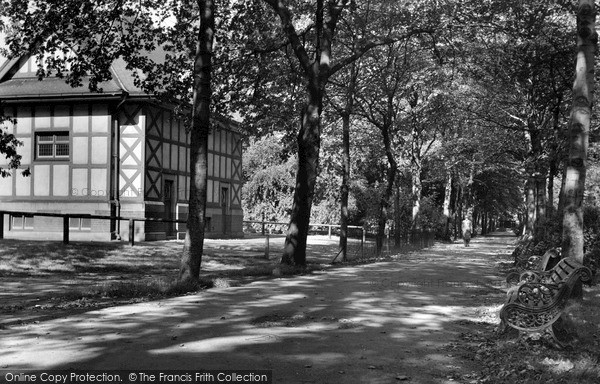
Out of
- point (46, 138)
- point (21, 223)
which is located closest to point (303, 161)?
point (46, 138)

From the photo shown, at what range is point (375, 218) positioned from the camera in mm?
50469

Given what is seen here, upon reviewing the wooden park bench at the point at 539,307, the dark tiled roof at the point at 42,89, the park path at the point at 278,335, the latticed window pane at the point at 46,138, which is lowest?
the park path at the point at 278,335

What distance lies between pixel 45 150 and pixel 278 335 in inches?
1010

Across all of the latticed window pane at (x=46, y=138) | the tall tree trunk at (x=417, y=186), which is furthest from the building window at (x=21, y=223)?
the tall tree trunk at (x=417, y=186)

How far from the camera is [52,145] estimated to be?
2995cm

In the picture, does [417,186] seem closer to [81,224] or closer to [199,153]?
[81,224]

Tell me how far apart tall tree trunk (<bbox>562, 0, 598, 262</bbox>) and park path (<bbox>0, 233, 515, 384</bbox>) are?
2.11 meters

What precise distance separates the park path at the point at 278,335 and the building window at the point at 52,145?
20189mm

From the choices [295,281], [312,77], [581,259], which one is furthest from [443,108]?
[581,259]

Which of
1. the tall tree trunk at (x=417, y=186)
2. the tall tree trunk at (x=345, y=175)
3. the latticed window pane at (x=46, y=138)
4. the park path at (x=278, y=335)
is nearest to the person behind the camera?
the park path at (x=278, y=335)

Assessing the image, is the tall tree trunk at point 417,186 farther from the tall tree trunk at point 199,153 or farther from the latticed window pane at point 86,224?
the tall tree trunk at point 199,153

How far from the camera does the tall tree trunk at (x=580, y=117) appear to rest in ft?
33.3

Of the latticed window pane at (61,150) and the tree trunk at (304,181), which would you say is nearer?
the tree trunk at (304,181)

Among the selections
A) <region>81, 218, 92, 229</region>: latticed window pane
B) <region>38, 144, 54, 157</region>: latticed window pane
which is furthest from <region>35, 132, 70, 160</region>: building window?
<region>81, 218, 92, 229</region>: latticed window pane
